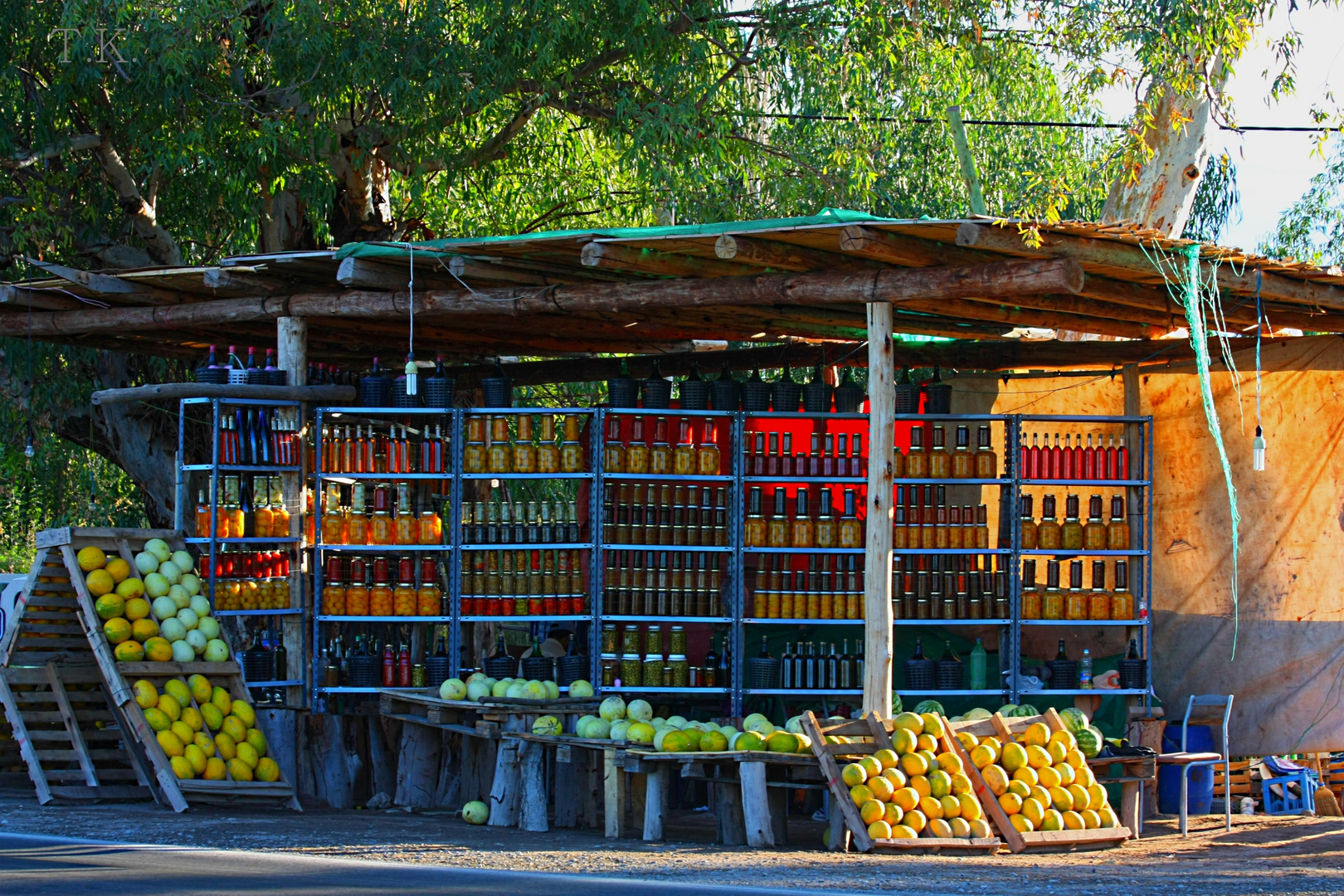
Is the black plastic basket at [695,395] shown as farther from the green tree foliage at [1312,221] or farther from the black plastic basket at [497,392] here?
the green tree foliage at [1312,221]

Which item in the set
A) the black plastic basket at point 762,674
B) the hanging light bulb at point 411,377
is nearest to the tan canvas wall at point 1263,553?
the black plastic basket at point 762,674

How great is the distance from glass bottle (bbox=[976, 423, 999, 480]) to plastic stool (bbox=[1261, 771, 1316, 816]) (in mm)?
3175

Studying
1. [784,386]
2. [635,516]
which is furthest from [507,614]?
[784,386]

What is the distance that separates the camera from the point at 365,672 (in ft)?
36.4

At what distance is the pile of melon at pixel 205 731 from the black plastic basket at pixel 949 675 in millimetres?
4721

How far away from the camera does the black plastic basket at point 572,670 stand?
1116 cm

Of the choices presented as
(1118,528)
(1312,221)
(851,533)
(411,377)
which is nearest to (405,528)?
(411,377)

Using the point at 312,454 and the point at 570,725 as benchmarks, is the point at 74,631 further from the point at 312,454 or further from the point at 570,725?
the point at 570,725

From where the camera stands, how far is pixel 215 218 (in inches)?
637

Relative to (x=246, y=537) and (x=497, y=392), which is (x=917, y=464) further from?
(x=246, y=537)

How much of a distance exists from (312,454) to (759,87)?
6589 mm

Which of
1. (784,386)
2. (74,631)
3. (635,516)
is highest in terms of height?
(784,386)

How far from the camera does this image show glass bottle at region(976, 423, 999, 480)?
37.8 feet

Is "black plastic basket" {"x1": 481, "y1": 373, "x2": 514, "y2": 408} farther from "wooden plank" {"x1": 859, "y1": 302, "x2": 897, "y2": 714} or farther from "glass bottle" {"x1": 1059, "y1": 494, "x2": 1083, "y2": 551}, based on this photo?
"glass bottle" {"x1": 1059, "y1": 494, "x2": 1083, "y2": 551}
